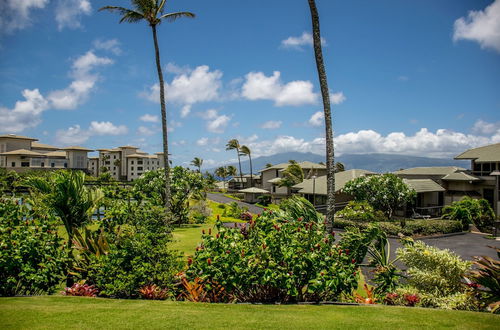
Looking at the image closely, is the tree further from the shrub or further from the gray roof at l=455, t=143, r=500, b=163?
the shrub

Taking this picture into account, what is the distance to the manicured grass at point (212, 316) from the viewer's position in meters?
5.70

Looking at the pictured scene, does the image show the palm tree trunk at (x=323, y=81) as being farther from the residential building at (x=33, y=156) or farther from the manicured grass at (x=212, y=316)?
the residential building at (x=33, y=156)

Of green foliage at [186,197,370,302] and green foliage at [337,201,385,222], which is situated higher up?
green foliage at [186,197,370,302]

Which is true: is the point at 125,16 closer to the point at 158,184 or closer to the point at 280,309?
the point at 158,184

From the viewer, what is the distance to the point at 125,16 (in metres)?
18.5

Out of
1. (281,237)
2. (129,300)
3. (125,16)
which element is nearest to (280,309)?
(281,237)

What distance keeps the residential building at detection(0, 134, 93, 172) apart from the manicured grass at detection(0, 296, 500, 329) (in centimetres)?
9291

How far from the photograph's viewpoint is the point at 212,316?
6.15 m

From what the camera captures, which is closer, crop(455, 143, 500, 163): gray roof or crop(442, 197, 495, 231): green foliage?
crop(442, 197, 495, 231): green foliage

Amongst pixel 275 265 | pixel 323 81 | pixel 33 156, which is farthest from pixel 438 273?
pixel 33 156

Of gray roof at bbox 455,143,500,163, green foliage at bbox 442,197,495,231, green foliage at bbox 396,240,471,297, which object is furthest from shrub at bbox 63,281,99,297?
gray roof at bbox 455,143,500,163

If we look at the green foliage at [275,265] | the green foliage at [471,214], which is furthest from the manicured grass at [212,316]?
the green foliage at [471,214]

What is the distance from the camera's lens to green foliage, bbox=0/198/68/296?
24.5 ft

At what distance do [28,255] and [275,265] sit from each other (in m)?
5.69
